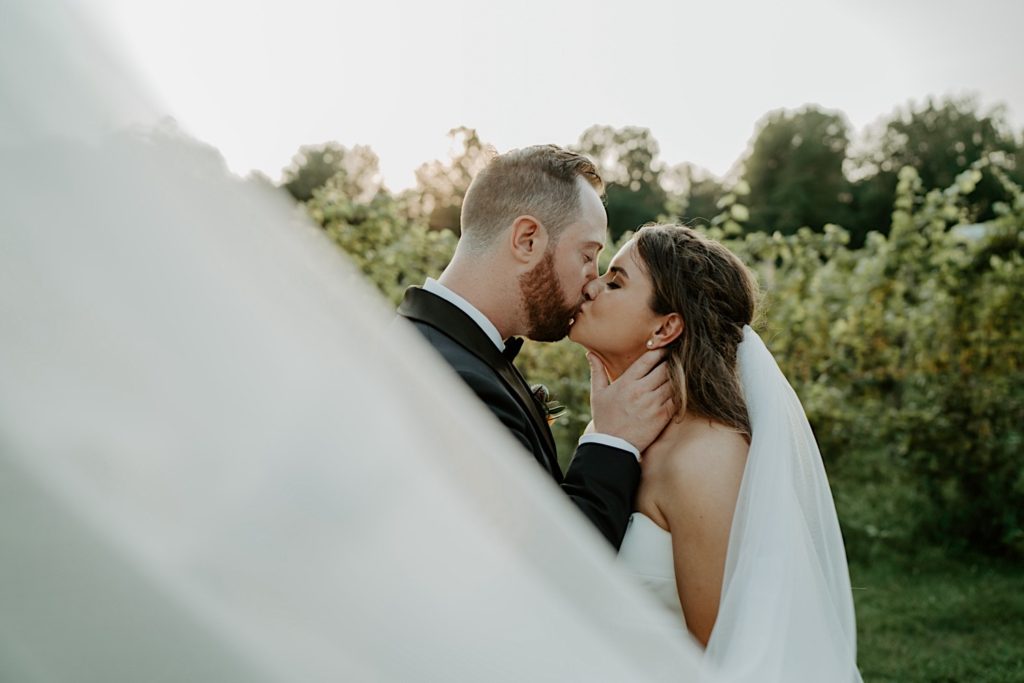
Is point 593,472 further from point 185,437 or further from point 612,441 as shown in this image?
point 185,437

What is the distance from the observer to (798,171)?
4316 cm

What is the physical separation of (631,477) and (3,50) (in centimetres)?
194

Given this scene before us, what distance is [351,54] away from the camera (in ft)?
8.09

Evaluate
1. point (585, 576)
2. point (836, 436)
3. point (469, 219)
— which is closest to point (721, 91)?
point (836, 436)

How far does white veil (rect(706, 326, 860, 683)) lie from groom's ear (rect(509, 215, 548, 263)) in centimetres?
88

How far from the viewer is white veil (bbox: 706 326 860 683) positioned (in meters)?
2.35

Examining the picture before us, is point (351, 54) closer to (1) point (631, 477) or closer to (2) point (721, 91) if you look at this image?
(1) point (631, 477)

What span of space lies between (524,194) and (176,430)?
2.01 meters

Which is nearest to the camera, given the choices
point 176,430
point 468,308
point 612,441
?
point 176,430

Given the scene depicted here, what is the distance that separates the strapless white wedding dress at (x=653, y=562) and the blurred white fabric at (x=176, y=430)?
142 cm

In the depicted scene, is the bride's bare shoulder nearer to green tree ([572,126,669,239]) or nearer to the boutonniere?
the boutonniere

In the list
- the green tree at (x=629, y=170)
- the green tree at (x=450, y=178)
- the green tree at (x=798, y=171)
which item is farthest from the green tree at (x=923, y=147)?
the green tree at (x=450, y=178)

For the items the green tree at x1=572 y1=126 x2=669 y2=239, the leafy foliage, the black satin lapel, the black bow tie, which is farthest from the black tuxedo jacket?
the green tree at x1=572 y1=126 x2=669 y2=239

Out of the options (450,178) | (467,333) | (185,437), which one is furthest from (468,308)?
(450,178)
